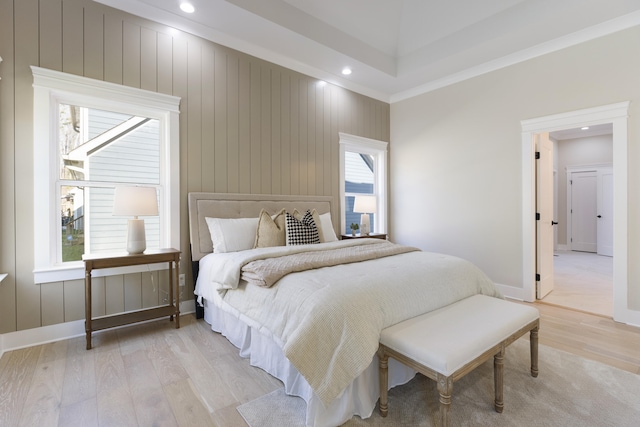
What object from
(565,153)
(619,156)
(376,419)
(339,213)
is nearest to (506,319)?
(376,419)

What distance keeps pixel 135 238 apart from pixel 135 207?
11.3 inches

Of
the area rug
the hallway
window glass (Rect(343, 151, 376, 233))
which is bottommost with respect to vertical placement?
the area rug

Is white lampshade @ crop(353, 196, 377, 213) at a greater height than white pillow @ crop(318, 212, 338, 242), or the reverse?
white lampshade @ crop(353, 196, 377, 213)

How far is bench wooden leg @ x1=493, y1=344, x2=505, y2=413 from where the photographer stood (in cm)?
163

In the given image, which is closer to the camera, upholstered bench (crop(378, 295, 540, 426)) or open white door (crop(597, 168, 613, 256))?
upholstered bench (crop(378, 295, 540, 426))

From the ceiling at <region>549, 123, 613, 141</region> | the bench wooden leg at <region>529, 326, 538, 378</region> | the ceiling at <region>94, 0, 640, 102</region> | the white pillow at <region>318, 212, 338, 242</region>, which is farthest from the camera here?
the ceiling at <region>549, 123, 613, 141</region>

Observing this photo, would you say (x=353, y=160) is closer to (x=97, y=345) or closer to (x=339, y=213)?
(x=339, y=213)

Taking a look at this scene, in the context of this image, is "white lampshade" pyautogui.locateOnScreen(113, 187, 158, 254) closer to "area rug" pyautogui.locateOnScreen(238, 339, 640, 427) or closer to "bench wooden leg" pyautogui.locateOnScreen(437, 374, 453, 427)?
"area rug" pyautogui.locateOnScreen(238, 339, 640, 427)

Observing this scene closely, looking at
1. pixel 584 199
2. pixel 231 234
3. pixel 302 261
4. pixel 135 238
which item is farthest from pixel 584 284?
pixel 135 238

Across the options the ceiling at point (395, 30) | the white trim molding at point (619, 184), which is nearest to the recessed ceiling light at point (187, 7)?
the ceiling at point (395, 30)

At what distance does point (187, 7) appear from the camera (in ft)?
9.21

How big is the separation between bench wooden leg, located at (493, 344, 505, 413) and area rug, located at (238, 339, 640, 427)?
51 mm

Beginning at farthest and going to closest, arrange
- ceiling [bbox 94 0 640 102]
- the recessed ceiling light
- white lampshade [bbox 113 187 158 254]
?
ceiling [bbox 94 0 640 102]
the recessed ceiling light
white lampshade [bbox 113 187 158 254]

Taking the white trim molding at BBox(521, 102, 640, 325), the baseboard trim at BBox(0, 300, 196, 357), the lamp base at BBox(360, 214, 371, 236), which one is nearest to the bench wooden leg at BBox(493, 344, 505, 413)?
the white trim molding at BBox(521, 102, 640, 325)
